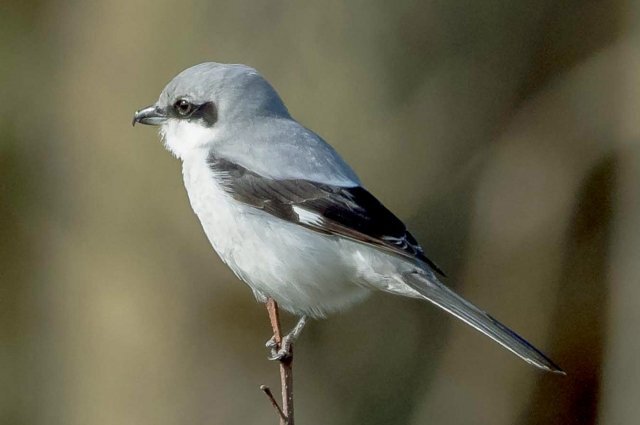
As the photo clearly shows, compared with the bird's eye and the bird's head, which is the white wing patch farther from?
the bird's eye

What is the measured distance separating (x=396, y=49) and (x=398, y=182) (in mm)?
727

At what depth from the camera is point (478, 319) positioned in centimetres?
305

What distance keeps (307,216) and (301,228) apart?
4cm

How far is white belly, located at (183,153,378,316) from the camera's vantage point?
3289 millimetres

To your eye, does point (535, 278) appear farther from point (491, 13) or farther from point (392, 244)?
point (392, 244)

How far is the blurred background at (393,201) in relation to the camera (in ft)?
17.8

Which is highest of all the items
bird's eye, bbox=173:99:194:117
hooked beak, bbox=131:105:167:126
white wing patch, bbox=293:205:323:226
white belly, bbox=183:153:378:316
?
bird's eye, bbox=173:99:194:117

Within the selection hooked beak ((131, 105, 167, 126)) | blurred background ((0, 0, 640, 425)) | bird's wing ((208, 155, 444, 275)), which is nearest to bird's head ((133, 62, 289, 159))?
hooked beak ((131, 105, 167, 126))

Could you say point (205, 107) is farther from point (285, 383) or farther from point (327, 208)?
point (285, 383)

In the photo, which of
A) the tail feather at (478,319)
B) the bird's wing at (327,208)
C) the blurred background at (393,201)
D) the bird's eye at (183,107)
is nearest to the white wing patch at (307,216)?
the bird's wing at (327,208)

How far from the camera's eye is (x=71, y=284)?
19.6ft

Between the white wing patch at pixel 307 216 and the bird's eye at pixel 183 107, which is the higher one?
the bird's eye at pixel 183 107

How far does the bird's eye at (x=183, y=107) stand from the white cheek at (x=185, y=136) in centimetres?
Result: 3

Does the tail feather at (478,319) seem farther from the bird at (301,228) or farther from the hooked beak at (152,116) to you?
the hooked beak at (152,116)
